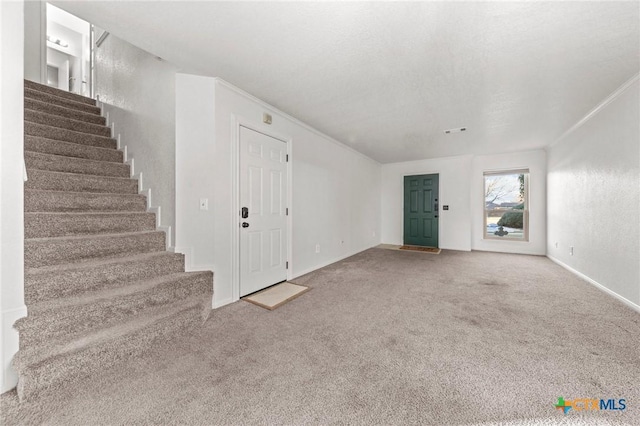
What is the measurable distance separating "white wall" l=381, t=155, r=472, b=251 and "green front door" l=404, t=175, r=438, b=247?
0.40 feet

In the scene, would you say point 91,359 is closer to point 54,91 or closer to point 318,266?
point 318,266

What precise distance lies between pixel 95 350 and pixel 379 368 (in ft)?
6.22

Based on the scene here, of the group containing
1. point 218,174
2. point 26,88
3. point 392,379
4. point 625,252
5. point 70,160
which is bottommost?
point 392,379

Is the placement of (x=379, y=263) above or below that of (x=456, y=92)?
below

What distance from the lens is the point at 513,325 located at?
7.28 ft

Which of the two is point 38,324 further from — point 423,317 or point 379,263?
point 379,263

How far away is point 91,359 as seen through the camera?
1.59m

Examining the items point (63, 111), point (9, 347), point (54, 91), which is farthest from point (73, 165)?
point (9, 347)

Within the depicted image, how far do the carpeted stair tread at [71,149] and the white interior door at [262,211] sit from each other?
6.47 feet

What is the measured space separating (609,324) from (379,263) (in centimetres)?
286

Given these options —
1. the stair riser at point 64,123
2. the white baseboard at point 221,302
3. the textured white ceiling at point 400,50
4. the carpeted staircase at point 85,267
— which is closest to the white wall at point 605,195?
the textured white ceiling at point 400,50

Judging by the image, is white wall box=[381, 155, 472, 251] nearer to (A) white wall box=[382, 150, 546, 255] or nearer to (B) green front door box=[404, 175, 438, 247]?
(A) white wall box=[382, 150, 546, 255]

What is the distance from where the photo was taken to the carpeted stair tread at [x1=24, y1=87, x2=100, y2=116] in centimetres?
323

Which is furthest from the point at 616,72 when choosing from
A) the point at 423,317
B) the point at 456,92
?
the point at 423,317
